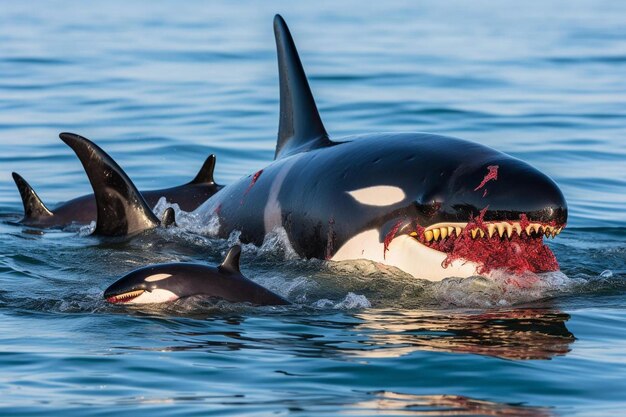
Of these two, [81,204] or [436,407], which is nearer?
[436,407]

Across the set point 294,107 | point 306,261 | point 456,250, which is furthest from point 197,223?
point 456,250

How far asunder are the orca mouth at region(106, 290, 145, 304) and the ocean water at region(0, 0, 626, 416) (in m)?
0.08

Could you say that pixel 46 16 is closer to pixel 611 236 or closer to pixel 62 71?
pixel 62 71

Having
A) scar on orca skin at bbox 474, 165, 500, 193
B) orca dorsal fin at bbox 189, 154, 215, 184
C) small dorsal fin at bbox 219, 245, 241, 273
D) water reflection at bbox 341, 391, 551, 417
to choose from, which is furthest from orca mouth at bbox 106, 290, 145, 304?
orca dorsal fin at bbox 189, 154, 215, 184

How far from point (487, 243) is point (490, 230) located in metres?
0.23

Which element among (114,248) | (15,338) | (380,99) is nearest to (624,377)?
(15,338)

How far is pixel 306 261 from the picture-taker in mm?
10859

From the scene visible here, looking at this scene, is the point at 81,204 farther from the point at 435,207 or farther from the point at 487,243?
the point at 487,243

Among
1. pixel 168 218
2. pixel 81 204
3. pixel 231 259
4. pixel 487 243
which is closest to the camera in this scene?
pixel 231 259

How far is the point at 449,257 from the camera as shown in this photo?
391 inches

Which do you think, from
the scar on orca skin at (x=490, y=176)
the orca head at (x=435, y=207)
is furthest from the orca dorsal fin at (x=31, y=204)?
the scar on orca skin at (x=490, y=176)

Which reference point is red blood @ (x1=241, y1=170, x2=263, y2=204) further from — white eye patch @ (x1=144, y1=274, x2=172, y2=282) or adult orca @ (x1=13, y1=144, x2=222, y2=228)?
white eye patch @ (x1=144, y1=274, x2=172, y2=282)

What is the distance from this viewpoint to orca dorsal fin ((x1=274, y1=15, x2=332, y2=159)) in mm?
11883

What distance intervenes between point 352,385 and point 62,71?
20874 mm
